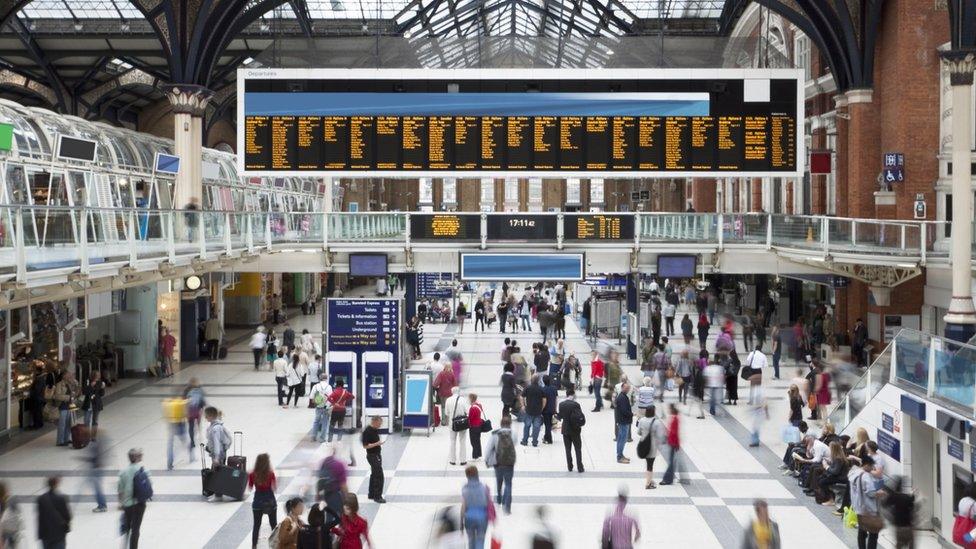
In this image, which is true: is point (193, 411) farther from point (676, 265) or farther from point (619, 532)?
point (676, 265)

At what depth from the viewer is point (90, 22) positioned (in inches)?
1492

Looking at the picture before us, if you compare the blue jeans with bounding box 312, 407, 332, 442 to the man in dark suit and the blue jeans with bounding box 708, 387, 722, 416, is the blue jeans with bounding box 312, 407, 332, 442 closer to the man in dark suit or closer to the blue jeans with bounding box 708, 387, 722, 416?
the man in dark suit

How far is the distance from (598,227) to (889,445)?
11.3 meters

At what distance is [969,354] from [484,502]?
6.15 m

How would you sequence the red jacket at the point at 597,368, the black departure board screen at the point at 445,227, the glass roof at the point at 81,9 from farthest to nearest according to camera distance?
the glass roof at the point at 81,9 → the black departure board screen at the point at 445,227 → the red jacket at the point at 597,368

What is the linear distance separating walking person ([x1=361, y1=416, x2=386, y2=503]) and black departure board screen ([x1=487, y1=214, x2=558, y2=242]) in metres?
11.2

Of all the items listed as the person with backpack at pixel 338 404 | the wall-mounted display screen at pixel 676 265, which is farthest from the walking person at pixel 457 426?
the wall-mounted display screen at pixel 676 265

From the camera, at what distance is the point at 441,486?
584 inches

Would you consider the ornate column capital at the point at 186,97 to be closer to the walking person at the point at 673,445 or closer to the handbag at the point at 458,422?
the handbag at the point at 458,422

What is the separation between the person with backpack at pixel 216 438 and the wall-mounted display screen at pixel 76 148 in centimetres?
904

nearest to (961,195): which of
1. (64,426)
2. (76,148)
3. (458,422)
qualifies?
(458,422)

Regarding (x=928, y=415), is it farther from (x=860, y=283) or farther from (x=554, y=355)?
(x=860, y=283)

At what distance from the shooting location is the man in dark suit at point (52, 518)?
10.3 m

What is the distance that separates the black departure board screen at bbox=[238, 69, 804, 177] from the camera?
2355 centimetres
